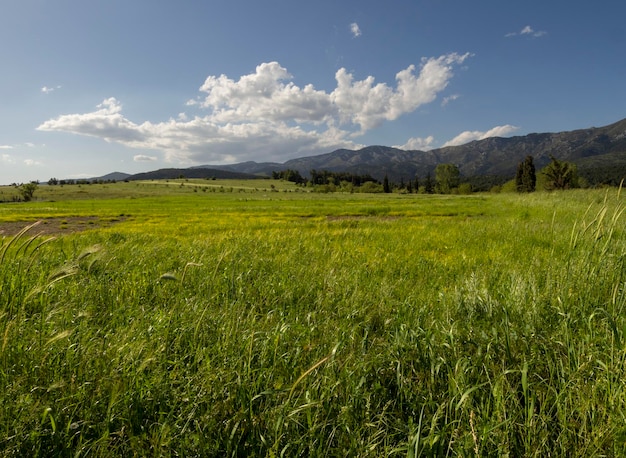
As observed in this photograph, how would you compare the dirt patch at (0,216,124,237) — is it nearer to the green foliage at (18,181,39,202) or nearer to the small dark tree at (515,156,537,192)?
the small dark tree at (515,156,537,192)

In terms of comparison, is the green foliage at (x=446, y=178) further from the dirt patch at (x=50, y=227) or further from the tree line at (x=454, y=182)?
the dirt patch at (x=50, y=227)

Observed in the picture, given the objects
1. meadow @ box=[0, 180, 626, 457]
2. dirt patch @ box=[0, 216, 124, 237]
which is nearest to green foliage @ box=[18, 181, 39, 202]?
dirt patch @ box=[0, 216, 124, 237]

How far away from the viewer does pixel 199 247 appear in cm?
894

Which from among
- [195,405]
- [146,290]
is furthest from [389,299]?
[146,290]

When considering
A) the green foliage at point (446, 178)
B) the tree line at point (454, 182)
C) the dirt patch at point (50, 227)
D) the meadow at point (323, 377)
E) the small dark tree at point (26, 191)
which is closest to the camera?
the meadow at point (323, 377)

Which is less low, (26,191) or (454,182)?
(26,191)

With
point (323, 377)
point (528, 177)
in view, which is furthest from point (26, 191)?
point (528, 177)

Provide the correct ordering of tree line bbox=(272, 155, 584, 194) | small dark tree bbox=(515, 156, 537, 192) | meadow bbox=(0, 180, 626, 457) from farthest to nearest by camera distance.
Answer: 1. small dark tree bbox=(515, 156, 537, 192)
2. tree line bbox=(272, 155, 584, 194)
3. meadow bbox=(0, 180, 626, 457)

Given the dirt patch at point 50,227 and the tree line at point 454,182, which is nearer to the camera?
the dirt patch at point 50,227

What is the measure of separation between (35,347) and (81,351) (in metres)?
0.37

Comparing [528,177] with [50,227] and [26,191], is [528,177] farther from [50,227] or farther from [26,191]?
[26,191]

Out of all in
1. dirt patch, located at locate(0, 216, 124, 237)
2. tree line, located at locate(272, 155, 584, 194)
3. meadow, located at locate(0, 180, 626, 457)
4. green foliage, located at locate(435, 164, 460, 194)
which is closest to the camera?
meadow, located at locate(0, 180, 626, 457)

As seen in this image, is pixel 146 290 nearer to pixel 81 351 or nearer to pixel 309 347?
pixel 81 351

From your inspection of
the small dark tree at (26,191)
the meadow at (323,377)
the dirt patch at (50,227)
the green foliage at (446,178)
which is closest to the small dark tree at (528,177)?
the green foliage at (446,178)
